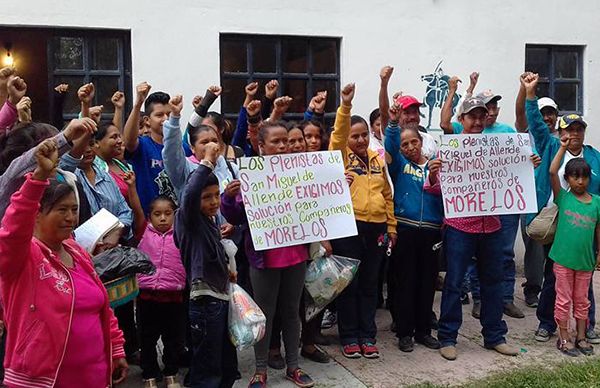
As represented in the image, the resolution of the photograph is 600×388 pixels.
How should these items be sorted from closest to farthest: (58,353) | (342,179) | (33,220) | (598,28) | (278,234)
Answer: (33,220), (58,353), (278,234), (342,179), (598,28)

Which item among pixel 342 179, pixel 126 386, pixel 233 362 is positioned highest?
pixel 342 179

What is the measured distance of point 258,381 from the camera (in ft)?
13.5

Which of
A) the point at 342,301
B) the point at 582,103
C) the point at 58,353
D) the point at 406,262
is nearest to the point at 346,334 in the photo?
the point at 342,301

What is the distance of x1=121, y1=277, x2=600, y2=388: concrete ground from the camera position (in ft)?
14.3

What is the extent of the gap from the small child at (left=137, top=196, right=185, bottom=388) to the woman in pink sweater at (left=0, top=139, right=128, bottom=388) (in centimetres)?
124

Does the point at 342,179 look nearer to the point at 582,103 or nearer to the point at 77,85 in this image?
the point at 77,85

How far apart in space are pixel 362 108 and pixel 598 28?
3.44 meters

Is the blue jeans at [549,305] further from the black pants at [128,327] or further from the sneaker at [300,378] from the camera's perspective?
the black pants at [128,327]

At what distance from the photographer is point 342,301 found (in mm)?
4754

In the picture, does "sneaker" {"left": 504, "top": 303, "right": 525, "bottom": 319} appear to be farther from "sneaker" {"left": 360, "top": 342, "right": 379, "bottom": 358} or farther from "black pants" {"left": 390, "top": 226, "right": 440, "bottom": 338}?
"sneaker" {"left": 360, "top": 342, "right": 379, "bottom": 358}

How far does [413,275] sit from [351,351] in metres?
0.75

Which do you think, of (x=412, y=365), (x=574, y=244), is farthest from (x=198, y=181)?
(x=574, y=244)

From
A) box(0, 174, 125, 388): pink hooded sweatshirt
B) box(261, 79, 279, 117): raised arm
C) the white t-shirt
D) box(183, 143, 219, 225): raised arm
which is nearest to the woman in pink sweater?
box(0, 174, 125, 388): pink hooded sweatshirt

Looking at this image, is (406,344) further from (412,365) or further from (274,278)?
(274,278)
